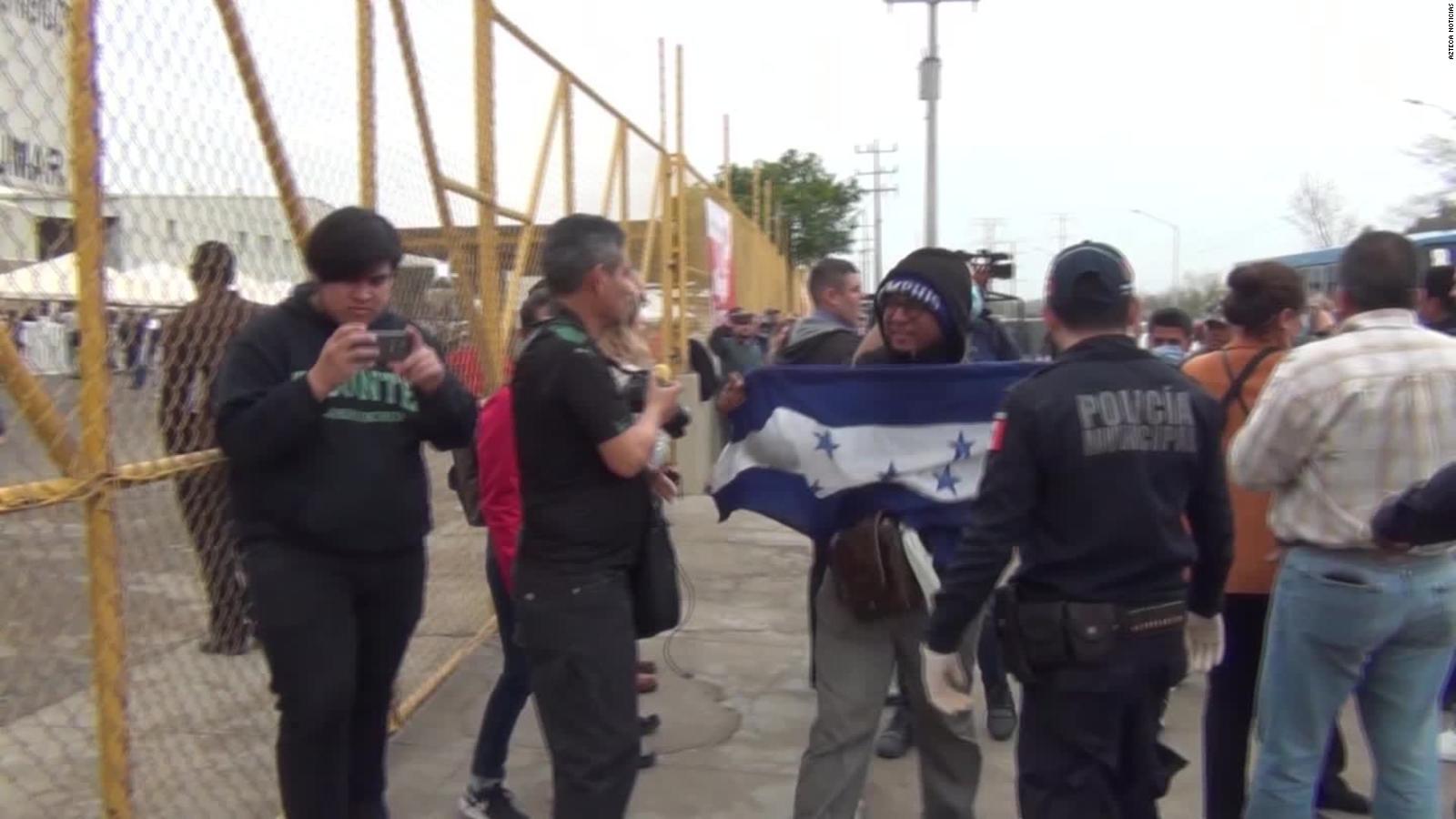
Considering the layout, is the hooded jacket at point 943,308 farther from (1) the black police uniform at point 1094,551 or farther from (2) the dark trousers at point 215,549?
(2) the dark trousers at point 215,549

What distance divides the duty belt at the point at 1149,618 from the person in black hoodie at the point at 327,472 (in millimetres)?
1623

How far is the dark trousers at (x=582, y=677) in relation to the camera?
2873mm

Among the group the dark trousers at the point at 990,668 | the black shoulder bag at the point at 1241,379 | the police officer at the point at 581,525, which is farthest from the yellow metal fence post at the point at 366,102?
the dark trousers at the point at 990,668

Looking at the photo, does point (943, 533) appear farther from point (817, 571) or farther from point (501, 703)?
point (501, 703)

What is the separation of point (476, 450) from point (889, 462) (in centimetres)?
121

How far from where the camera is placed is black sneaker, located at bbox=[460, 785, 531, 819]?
397 cm

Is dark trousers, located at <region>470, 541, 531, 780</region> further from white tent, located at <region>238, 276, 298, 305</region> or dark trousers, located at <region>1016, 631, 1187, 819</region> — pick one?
dark trousers, located at <region>1016, 631, 1187, 819</region>

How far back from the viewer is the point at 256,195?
3.38 m

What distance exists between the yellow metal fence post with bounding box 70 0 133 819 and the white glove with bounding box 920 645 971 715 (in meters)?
1.79

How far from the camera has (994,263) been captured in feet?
30.2

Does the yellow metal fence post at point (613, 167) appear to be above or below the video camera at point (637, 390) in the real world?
above

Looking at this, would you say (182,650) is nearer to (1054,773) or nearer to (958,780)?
(958,780)

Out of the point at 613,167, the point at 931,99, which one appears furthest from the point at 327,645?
the point at 931,99

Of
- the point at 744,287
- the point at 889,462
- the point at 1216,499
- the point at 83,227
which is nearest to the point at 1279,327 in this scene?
the point at 1216,499
